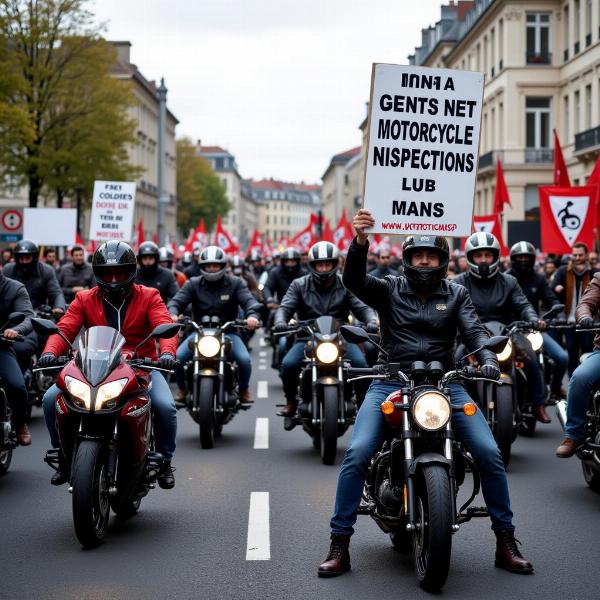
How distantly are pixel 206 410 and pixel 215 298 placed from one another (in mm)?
1655

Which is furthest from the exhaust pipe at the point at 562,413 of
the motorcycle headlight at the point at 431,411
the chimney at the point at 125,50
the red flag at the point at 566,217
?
the chimney at the point at 125,50

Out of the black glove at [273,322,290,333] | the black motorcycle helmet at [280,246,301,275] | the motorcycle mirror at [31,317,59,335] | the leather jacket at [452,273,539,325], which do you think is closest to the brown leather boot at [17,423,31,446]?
the black glove at [273,322,290,333]

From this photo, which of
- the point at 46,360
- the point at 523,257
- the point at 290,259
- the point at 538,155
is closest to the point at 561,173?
the point at 290,259

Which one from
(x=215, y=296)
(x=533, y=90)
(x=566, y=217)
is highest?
(x=533, y=90)

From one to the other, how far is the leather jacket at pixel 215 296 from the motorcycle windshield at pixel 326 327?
5.04 ft

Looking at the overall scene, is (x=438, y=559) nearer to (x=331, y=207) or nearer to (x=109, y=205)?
(x=109, y=205)

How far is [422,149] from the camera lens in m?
7.04

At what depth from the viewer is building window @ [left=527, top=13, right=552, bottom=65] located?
5559 cm

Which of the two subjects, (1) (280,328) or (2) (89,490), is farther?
(1) (280,328)

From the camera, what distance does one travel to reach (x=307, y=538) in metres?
6.84

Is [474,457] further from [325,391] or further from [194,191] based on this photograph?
[194,191]

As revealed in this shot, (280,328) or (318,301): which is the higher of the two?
(318,301)

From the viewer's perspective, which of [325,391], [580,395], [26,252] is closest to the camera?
[580,395]

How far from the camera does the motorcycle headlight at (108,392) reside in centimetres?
636
